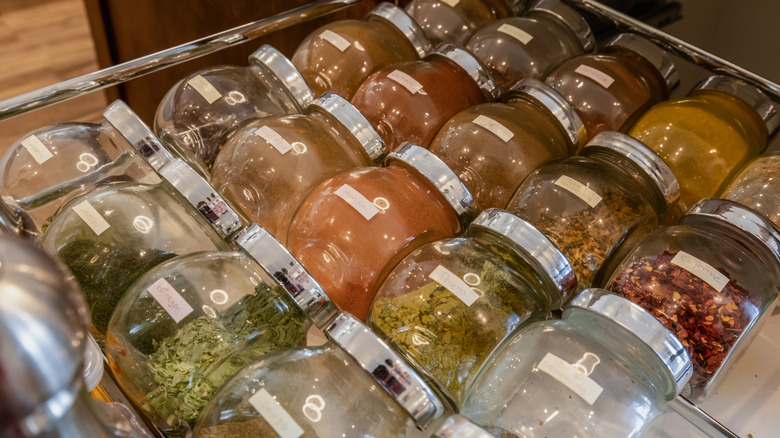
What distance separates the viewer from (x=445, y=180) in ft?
2.25

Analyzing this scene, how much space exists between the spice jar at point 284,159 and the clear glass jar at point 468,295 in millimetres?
161

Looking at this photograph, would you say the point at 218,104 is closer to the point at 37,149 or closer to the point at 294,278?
the point at 37,149

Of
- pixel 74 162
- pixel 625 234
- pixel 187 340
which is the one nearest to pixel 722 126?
pixel 625 234

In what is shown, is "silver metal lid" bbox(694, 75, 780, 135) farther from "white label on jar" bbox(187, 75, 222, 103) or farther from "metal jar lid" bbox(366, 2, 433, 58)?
"white label on jar" bbox(187, 75, 222, 103)

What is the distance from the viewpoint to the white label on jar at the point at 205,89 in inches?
32.5

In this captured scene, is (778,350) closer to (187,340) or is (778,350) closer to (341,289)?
(341,289)

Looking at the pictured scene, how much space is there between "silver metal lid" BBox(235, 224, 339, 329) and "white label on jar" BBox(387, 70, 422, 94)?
0.34m

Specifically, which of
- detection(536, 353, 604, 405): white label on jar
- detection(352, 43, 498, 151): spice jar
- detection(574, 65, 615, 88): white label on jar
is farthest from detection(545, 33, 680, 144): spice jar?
detection(536, 353, 604, 405): white label on jar

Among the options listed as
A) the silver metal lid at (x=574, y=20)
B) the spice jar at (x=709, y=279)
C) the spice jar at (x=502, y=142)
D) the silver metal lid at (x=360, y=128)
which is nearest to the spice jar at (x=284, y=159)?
the silver metal lid at (x=360, y=128)

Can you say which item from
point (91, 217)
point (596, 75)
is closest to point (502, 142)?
point (596, 75)

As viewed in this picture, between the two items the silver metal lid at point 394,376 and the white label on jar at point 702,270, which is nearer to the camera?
the silver metal lid at point 394,376

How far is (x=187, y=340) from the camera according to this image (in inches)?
21.6

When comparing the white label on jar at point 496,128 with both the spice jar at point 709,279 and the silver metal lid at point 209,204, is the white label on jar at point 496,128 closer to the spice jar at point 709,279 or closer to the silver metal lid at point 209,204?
the spice jar at point 709,279

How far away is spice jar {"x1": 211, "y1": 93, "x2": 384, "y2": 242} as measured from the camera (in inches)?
28.5
